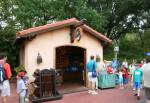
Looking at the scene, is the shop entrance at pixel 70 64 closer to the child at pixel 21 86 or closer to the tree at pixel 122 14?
the child at pixel 21 86

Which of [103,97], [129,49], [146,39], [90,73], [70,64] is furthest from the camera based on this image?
[129,49]

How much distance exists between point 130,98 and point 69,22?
14.8ft

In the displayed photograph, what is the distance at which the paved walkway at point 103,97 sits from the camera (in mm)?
11430

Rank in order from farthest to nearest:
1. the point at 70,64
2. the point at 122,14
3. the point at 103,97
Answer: the point at 122,14 → the point at 70,64 → the point at 103,97

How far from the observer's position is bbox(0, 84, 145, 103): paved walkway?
11430 millimetres

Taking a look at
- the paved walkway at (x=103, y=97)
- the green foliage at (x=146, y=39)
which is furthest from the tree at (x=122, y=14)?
the paved walkway at (x=103, y=97)

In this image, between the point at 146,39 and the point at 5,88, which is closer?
the point at 5,88

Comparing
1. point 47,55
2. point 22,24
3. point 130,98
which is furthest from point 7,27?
point 130,98

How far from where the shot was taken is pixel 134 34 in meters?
34.6

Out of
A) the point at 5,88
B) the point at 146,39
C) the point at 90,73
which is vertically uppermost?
the point at 146,39

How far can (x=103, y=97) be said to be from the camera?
12180 millimetres

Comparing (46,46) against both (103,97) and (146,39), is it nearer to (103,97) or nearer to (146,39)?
(103,97)

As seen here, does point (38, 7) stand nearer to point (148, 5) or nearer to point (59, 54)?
point (59, 54)

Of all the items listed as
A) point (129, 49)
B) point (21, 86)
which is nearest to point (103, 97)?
point (21, 86)
